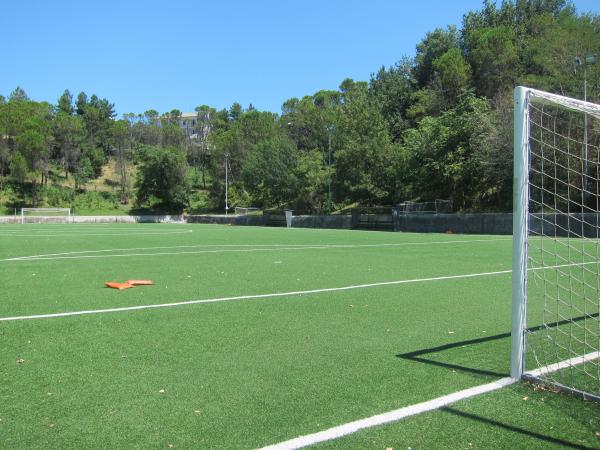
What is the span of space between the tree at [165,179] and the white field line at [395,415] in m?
66.6

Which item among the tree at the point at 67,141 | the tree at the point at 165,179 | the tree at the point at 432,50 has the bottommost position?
the tree at the point at 165,179

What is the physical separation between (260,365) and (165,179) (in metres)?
66.7

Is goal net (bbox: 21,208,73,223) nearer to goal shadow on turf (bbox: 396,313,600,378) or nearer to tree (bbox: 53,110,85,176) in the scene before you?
tree (bbox: 53,110,85,176)

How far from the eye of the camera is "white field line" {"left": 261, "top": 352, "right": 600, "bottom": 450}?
2957 millimetres

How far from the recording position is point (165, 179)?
68.4 m

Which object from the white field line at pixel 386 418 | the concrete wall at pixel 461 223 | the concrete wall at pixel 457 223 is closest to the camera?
the white field line at pixel 386 418

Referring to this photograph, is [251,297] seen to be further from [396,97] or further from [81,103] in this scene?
[81,103]

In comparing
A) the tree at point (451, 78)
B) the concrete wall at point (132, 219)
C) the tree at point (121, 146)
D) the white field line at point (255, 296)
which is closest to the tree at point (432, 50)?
the tree at point (451, 78)

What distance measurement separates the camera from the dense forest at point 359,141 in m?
37.3

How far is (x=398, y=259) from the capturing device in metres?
13.4

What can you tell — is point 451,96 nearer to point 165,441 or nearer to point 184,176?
point 184,176

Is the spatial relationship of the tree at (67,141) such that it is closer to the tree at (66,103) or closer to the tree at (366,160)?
the tree at (66,103)

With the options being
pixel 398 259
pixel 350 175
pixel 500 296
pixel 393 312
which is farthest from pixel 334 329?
pixel 350 175

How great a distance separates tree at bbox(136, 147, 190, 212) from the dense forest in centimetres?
16
